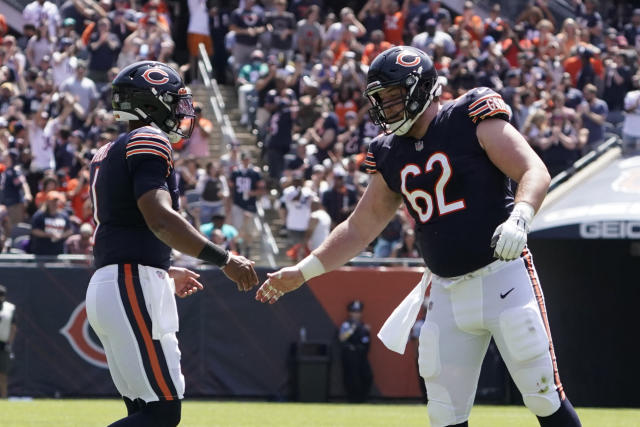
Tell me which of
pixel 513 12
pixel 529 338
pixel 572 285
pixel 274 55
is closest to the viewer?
pixel 529 338

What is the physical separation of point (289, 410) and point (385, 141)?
809 centimetres

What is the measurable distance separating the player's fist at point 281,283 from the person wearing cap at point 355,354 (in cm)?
926

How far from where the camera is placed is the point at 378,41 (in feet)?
64.6

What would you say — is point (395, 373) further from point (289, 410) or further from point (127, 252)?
Answer: point (127, 252)

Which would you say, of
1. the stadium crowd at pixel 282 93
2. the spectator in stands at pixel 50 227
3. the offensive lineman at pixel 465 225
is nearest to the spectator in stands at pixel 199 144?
A: the stadium crowd at pixel 282 93

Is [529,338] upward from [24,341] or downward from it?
upward

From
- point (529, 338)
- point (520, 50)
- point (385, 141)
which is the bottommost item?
point (520, 50)

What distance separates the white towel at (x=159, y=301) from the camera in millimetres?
5344

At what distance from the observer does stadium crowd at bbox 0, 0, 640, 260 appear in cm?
1584

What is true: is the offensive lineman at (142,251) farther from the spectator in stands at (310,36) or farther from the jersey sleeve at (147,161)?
the spectator in stands at (310,36)

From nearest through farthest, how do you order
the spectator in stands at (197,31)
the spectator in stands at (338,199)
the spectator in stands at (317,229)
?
1. the spectator in stands at (317,229)
2. the spectator in stands at (338,199)
3. the spectator in stands at (197,31)

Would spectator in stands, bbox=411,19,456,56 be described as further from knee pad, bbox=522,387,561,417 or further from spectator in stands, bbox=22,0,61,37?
knee pad, bbox=522,387,561,417

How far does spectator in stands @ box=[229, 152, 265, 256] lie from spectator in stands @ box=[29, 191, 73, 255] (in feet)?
8.02

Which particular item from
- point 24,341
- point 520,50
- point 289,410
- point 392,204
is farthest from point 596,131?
point 392,204
